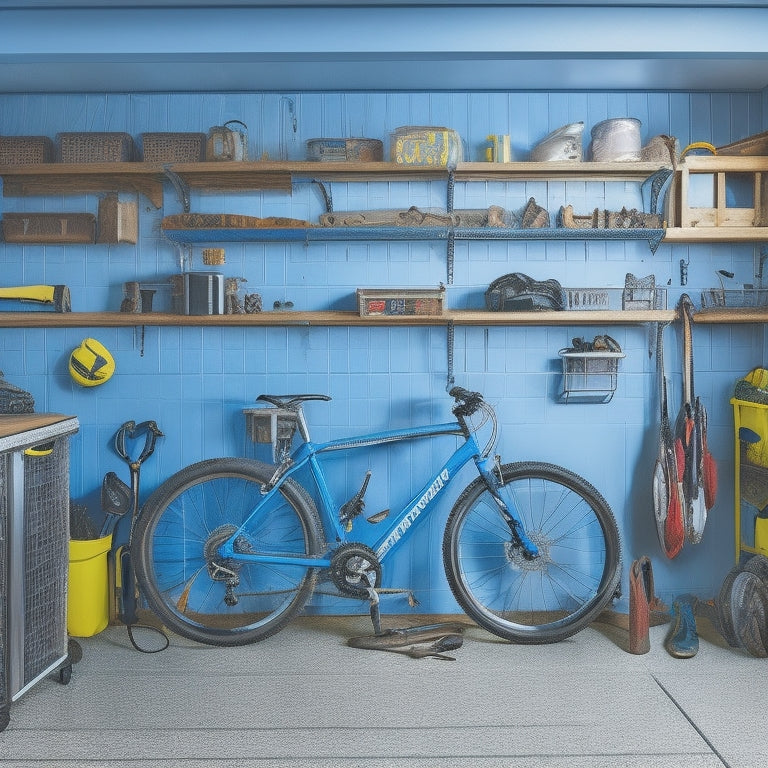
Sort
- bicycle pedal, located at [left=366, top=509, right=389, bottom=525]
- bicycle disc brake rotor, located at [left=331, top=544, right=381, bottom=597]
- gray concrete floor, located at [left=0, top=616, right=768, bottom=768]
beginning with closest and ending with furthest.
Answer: gray concrete floor, located at [left=0, top=616, right=768, bottom=768] < bicycle disc brake rotor, located at [left=331, top=544, right=381, bottom=597] < bicycle pedal, located at [left=366, top=509, right=389, bottom=525]

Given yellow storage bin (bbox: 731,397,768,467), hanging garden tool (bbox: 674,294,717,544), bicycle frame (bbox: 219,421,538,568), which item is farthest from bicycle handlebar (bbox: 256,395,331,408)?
yellow storage bin (bbox: 731,397,768,467)

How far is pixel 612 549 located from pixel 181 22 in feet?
9.35

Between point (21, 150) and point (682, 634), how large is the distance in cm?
366

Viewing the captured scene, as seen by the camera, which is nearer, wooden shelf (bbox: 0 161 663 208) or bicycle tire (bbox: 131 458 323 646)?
wooden shelf (bbox: 0 161 663 208)

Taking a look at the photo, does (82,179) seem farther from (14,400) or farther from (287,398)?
(287,398)

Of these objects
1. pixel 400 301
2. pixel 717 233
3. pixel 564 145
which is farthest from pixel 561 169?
pixel 400 301

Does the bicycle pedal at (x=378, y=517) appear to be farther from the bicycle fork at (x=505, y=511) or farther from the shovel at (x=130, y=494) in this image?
the shovel at (x=130, y=494)

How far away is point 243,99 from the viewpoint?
3.46 m

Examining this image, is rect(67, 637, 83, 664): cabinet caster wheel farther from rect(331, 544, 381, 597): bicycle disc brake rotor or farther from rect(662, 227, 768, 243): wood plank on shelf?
rect(662, 227, 768, 243): wood plank on shelf

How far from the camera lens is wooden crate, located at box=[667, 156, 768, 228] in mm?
3287

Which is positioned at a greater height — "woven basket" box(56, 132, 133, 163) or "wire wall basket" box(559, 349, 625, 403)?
"woven basket" box(56, 132, 133, 163)

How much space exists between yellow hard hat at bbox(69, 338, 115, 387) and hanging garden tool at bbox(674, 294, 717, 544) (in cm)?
268

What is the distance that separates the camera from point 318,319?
329 centimetres

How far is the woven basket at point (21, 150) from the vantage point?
3.33m
